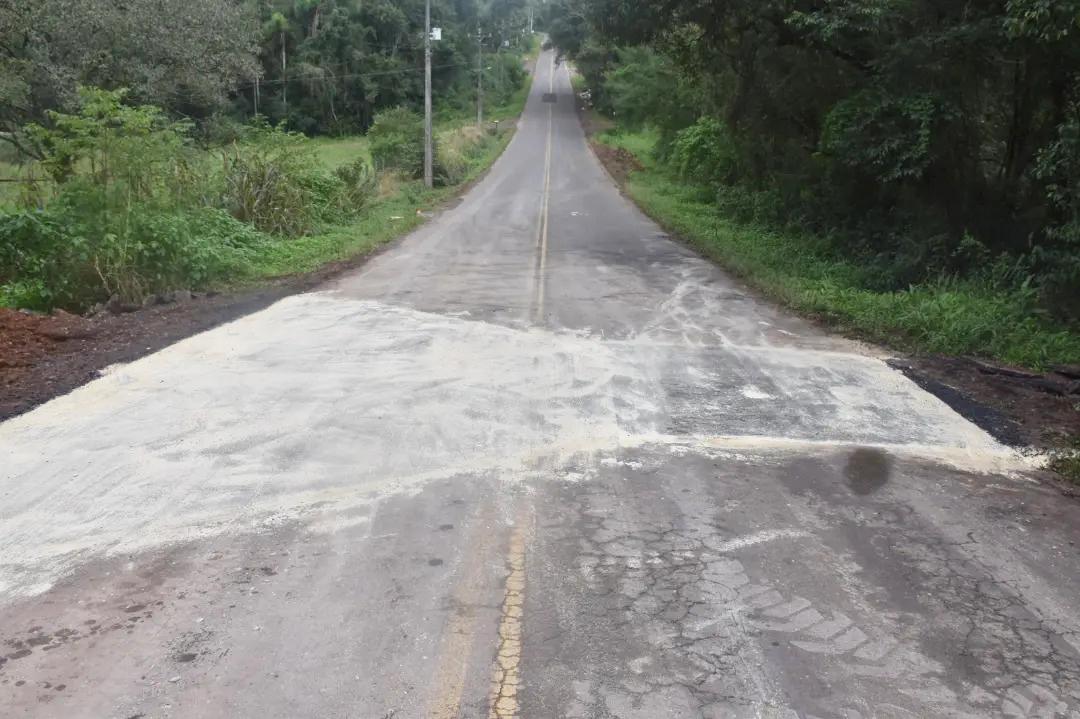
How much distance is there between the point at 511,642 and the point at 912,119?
13.9m

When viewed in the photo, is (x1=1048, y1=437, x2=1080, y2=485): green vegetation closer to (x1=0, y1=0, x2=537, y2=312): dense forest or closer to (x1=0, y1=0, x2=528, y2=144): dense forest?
(x1=0, y1=0, x2=537, y2=312): dense forest

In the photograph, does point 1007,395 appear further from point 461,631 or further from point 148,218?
point 148,218

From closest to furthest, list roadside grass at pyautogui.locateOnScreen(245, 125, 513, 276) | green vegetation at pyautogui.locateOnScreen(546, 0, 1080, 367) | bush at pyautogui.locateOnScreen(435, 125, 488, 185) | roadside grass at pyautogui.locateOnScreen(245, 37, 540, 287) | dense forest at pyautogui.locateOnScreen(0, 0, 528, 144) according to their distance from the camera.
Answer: green vegetation at pyautogui.locateOnScreen(546, 0, 1080, 367)
roadside grass at pyautogui.locateOnScreen(245, 125, 513, 276)
roadside grass at pyautogui.locateOnScreen(245, 37, 540, 287)
dense forest at pyautogui.locateOnScreen(0, 0, 528, 144)
bush at pyautogui.locateOnScreen(435, 125, 488, 185)

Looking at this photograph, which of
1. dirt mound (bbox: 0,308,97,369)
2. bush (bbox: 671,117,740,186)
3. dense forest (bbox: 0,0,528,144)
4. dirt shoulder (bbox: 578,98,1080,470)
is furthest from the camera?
bush (bbox: 671,117,740,186)

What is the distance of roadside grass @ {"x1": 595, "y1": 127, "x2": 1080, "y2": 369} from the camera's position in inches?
436

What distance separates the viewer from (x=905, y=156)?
15570 millimetres

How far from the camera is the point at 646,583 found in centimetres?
497

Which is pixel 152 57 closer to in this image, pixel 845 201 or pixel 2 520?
pixel 845 201

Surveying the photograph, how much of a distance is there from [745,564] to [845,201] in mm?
16428

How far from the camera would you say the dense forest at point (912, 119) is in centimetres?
1295

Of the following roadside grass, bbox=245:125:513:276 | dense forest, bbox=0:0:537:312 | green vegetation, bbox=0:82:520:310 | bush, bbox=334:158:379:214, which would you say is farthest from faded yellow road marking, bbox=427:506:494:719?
bush, bbox=334:158:379:214

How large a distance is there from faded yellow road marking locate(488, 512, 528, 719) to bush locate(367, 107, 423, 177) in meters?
35.7

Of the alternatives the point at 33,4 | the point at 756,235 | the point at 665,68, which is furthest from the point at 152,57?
the point at 665,68

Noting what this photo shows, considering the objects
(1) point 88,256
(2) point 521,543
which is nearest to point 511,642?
(2) point 521,543
